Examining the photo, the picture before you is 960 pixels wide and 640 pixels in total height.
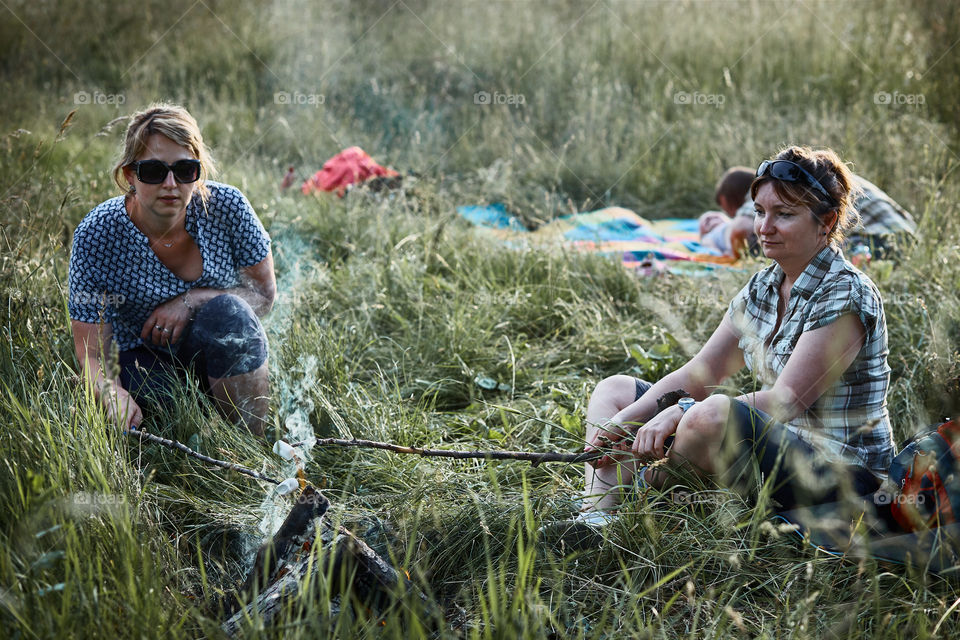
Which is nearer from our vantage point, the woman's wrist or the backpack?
the backpack

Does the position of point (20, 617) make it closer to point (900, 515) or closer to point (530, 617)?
point (530, 617)

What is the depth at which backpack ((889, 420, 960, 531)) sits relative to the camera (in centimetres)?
205

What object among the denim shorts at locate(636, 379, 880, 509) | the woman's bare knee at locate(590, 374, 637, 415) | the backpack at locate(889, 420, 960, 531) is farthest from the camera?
the woman's bare knee at locate(590, 374, 637, 415)

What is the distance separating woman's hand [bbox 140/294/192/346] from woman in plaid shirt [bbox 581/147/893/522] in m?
1.50

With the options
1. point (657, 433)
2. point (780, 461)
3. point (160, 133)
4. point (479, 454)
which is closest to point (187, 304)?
point (160, 133)

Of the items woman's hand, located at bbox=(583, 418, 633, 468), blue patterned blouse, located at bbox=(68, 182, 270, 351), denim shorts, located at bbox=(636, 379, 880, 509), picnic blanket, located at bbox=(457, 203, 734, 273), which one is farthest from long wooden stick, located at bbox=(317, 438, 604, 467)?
picnic blanket, located at bbox=(457, 203, 734, 273)

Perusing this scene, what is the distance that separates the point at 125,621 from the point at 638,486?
1366 millimetres

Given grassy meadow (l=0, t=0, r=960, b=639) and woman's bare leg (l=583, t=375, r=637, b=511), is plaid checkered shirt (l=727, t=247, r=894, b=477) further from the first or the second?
woman's bare leg (l=583, t=375, r=637, b=511)

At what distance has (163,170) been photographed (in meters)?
2.78

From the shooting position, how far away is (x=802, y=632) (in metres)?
1.68

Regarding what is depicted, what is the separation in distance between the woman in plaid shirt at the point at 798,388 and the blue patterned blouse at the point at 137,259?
150cm

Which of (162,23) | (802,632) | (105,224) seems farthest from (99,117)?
(802,632)

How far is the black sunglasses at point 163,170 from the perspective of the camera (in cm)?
277

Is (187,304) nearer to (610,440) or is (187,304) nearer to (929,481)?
(610,440)
